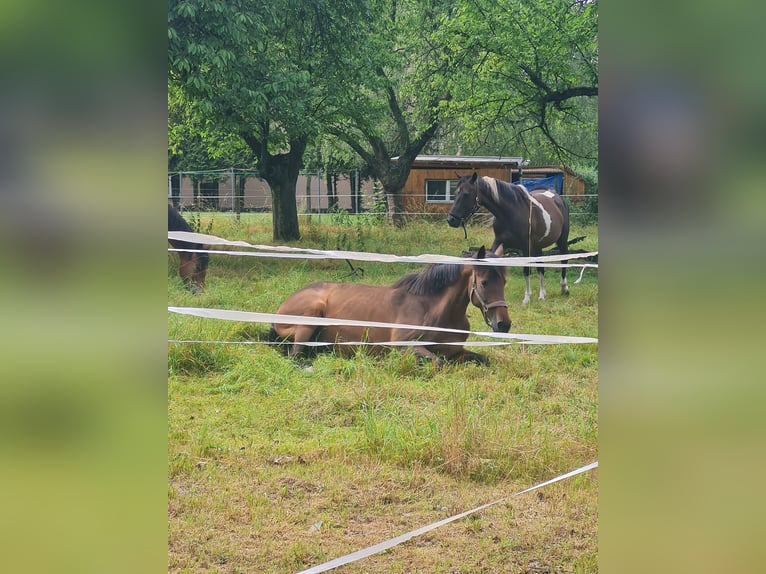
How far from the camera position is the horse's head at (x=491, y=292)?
137 inches

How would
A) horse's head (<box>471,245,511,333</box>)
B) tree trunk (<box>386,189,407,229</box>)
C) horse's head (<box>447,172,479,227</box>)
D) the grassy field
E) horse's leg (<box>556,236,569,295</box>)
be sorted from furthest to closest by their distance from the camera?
horse's leg (<box>556,236,569,295</box>), tree trunk (<box>386,189,407,229</box>), horse's head (<box>447,172,479,227</box>), horse's head (<box>471,245,511,333</box>), the grassy field

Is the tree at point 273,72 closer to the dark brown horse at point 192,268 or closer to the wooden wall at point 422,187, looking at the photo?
the dark brown horse at point 192,268

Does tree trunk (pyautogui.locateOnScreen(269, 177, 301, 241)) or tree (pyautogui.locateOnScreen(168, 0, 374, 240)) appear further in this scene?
tree trunk (pyautogui.locateOnScreen(269, 177, 301, 241))

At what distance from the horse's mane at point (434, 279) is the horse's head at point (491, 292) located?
0.19 metres

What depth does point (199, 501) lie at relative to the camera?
2383 millimetres

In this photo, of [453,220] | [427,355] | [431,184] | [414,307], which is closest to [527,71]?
[431,184]

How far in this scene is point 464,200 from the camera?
4.43 metres

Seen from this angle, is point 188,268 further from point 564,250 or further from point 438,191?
point 564,250

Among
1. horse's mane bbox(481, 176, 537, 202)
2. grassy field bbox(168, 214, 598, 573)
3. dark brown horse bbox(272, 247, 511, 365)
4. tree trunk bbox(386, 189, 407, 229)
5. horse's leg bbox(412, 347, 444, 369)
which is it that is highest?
horse's mane bbox(481, 176, 537, 202)

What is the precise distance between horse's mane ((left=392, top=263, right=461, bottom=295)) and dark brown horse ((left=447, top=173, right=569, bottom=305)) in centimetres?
58

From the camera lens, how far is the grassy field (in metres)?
2.15

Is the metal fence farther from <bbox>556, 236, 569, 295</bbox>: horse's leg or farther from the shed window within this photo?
<bbox>556, 236, 569, 295</bbox>: horse's leg
